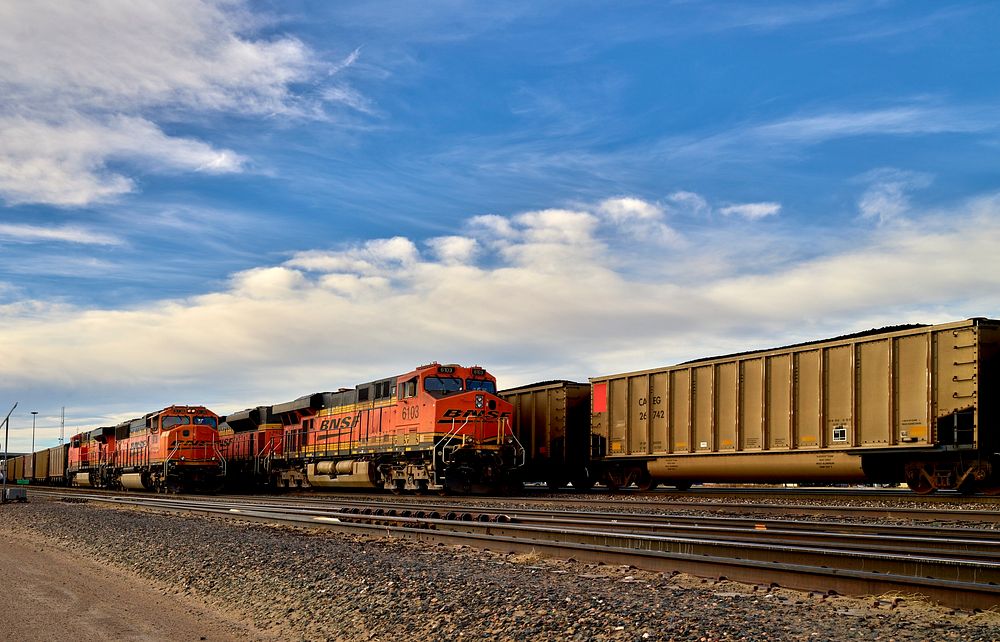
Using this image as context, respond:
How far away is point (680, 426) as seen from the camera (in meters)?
24.5

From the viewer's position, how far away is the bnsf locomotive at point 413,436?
24859 millimetres

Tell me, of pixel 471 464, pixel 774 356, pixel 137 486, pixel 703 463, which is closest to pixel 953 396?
pixel 774 356

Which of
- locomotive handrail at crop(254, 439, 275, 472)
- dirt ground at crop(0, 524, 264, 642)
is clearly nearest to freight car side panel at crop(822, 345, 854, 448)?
Answer: dirt ground at crop(0, 524, 264, 642)

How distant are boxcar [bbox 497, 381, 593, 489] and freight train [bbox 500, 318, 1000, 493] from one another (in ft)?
2.96

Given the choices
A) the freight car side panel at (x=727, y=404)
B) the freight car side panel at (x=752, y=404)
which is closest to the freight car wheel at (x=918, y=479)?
the freight car side panel at (x=752, y=404)

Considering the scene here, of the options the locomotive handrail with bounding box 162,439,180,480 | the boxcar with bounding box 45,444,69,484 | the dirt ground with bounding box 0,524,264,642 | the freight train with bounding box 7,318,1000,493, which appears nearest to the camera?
the dirt ground with bounding box 0,524,264,642

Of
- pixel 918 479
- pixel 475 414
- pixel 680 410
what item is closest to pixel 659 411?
pixel 680 410

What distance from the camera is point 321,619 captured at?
845cm

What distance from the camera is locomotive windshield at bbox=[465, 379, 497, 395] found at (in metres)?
26.5

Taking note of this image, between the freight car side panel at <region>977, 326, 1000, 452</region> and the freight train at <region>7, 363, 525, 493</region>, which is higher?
the freight car side panel at <region>977, 326, 1000, 452</region>

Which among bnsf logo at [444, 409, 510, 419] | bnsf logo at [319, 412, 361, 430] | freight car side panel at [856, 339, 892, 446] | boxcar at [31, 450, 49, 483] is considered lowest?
boxcar at [31, 450, 49, 483]

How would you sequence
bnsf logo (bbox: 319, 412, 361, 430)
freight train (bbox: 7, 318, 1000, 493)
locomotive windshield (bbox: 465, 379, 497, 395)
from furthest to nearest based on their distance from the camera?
bnsf logo (bbox: 319, 412, 361, 430)
locomotive windshield (bbox: 465, 379, 497, 395)
freight train (bbox: 7, 318, 1000, 493)

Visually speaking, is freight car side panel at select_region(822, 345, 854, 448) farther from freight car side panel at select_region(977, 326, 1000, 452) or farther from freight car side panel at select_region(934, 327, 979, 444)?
freight car side panel at select_region(977, 326, 1000, 452)

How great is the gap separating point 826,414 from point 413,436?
36.7ft
